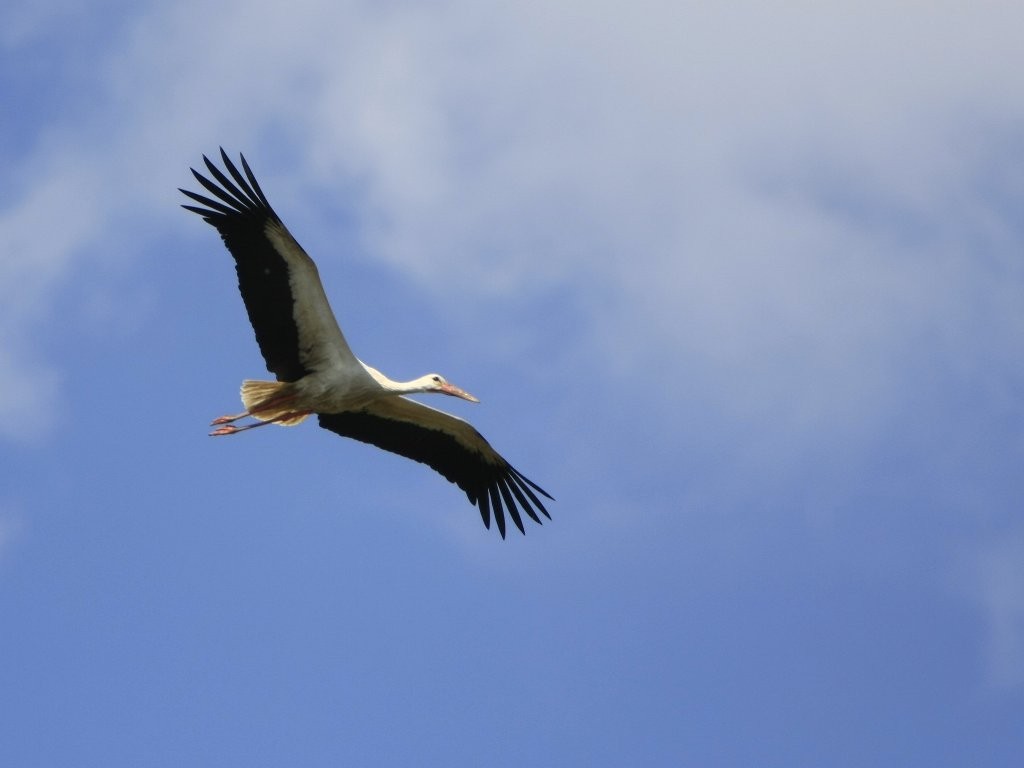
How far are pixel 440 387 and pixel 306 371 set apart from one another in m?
1.54

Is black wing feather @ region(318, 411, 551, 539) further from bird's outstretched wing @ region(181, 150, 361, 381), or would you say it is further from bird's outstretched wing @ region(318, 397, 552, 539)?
bird's outstretched wing @ region(181, 150, 361, 381)

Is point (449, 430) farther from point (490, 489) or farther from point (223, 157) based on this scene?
point (223, 157)

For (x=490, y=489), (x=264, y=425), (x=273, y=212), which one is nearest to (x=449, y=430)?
(x=490, y=489)

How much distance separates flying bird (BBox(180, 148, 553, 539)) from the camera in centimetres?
1684

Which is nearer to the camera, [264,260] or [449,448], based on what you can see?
[264,260]

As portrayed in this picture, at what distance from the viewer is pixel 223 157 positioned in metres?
16.8

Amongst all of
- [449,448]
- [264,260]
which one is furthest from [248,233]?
[449,448]

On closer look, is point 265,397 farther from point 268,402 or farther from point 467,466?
point 467,466

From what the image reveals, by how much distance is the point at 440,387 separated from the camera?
60.1 feet

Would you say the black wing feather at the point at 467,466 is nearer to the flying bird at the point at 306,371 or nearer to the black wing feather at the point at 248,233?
the flying bird at the point at 306,371

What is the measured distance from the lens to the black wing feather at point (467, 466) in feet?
61.3

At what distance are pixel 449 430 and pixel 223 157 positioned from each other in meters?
3.65

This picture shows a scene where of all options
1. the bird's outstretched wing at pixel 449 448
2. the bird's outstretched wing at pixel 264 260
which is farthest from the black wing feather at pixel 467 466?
the bird's outstretched wing at pixel 264 260

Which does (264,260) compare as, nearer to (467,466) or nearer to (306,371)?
(306,371)
